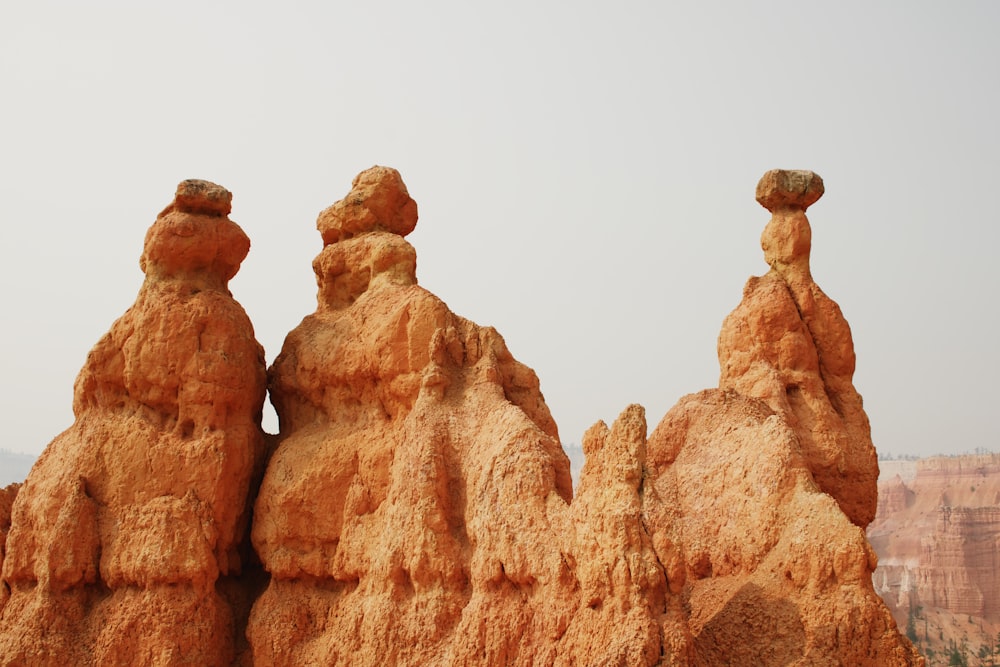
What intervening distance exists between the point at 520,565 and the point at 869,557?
3181mm

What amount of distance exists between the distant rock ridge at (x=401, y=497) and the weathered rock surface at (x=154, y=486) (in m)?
0.03

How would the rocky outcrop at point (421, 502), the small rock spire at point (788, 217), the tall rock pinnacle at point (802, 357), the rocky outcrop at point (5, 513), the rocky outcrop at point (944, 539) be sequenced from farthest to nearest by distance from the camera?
1. the rocky outcrop at point (944, 539)
2. the small rock spire at point (788, 217)
3. the tall rock pinnacle at point (802, 357)
4. the rocky outcrop at point (5, 513)
5. the rocky outcrop at point (421, 502)

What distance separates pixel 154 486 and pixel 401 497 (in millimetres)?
3056

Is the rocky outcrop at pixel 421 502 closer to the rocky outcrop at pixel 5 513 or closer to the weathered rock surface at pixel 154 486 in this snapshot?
the weathered rock surface at pixel 154 486

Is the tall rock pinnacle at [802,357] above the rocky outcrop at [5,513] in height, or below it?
above

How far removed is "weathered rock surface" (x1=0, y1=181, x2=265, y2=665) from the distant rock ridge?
0.09 feet

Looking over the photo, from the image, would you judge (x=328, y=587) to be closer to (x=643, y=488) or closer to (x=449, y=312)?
(x=449, y=312)

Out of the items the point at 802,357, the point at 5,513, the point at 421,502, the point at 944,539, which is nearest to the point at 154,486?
the point at 5,513

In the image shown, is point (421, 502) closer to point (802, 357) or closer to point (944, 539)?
point (802, 357)

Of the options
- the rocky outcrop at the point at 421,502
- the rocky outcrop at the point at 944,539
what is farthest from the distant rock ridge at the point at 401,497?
the rocky outcrop at the point at 944,539

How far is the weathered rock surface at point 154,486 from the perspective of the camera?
44.0ft

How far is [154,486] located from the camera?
45.6 ft

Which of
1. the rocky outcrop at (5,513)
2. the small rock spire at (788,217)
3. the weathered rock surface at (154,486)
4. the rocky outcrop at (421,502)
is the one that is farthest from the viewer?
the small rock spire at (788,217)

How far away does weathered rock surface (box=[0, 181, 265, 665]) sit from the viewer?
44.0 ft
